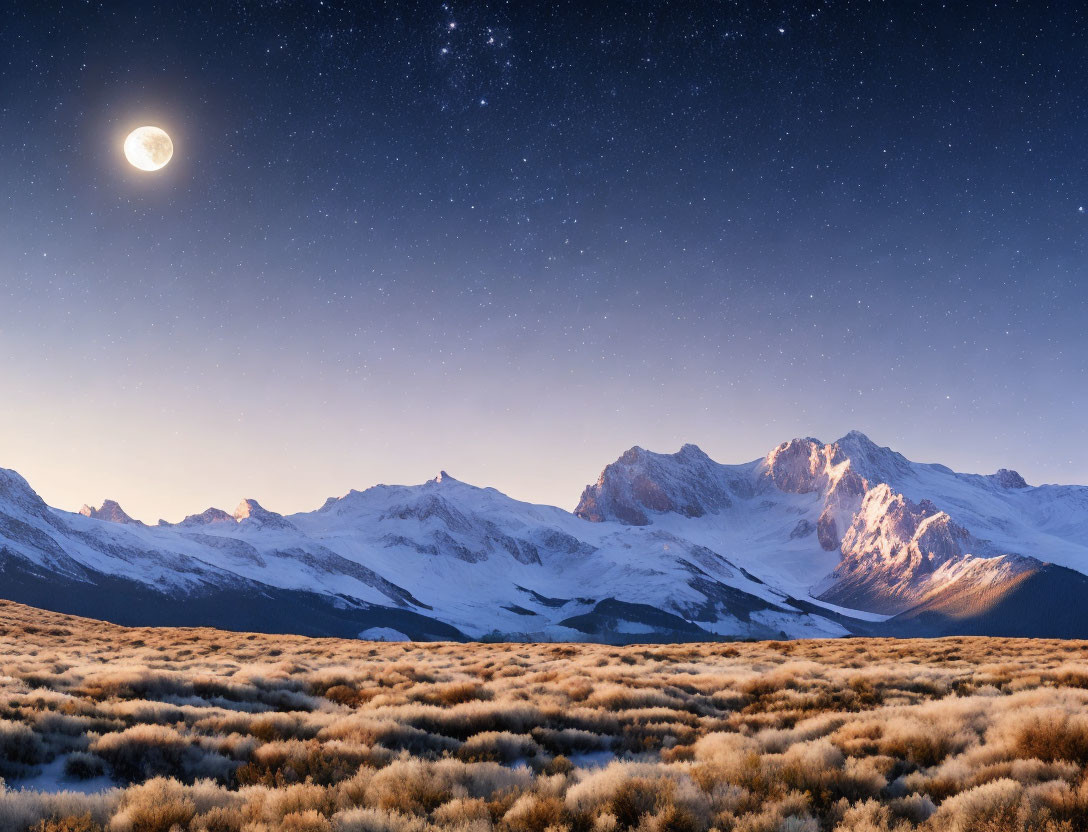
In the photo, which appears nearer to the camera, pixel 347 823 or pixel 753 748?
pixel 347 823

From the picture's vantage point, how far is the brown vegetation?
7352 millimetres

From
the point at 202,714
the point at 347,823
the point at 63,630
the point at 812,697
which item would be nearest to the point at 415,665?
the point at 202,714

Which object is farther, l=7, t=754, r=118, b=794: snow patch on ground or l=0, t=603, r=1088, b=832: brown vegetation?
l=7, t=754, r=118, b=794: snow patch on ground

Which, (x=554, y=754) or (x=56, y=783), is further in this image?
(x=554, y=754)

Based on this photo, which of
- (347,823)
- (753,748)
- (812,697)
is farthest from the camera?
(812,697)

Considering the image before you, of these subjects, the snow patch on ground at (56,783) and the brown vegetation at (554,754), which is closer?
the brown vegetation at (554,754)

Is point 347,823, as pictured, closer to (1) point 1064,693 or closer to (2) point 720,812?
(2) point 720,812

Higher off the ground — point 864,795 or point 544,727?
point 864,795

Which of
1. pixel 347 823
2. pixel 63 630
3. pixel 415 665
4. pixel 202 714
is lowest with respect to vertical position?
pixel 63 630

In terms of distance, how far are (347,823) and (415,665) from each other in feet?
58.7

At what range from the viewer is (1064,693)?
43.9 feet

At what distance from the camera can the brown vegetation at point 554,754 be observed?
289 inches

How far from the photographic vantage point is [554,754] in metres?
11.5

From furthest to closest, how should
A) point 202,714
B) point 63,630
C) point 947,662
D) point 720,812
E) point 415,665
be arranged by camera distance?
point 63,630
point 947,662
point 415,665
point 202,714
point 720,812
